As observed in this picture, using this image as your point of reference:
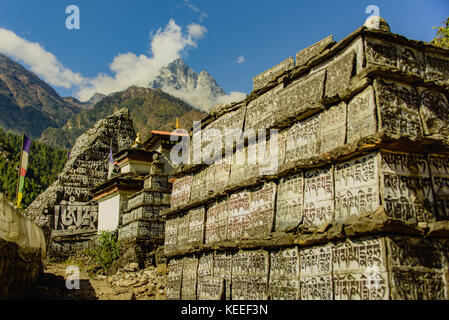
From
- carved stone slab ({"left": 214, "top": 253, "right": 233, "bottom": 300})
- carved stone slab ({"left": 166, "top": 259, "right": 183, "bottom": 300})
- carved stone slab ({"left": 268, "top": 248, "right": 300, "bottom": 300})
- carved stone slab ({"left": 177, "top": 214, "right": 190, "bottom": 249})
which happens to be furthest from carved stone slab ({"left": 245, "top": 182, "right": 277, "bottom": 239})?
carved stone slab ({"left": 166, "top": 259, "right": 183, "bottom": 300})

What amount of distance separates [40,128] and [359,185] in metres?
128

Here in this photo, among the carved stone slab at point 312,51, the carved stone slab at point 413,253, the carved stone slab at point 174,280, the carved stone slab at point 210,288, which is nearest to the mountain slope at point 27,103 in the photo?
the carved stone slab at point 174,280

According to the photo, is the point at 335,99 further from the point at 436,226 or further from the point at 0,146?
the point at 0,146

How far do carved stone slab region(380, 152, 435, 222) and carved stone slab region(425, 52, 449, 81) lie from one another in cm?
166

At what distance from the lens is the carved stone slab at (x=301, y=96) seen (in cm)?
723

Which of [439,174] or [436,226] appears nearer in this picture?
[436,226]

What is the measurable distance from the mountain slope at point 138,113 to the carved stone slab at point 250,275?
74.6 metres

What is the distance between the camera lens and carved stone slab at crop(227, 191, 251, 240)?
8.50 meters

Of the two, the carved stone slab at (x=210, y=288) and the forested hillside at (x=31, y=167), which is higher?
the forested hillside at (x=31, y=167)

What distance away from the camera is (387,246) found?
5344 mm

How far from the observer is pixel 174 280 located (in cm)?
1081

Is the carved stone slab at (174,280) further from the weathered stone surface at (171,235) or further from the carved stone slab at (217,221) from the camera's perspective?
the carved stone slab at (217,221)
